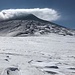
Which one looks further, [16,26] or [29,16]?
[29,16]

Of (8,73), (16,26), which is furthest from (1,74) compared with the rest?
(16,26)

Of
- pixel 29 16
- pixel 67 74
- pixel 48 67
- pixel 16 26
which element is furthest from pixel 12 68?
pixel 29 16

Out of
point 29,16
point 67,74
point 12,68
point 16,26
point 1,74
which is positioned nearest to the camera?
point 1,74

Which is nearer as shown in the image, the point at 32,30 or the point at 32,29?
the point at 32,30

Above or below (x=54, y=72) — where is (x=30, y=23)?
above

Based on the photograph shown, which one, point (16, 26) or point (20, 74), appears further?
point (16, 26)

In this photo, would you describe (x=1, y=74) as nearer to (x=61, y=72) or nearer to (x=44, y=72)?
(x=44, y=72)

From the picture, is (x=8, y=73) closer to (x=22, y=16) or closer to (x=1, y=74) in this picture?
(x=1, y=74)

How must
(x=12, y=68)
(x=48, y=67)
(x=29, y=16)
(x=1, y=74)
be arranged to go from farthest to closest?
(x=29, y=16) < (x=48, y=67) < (x=12, y=68) < (x=1, y=74)

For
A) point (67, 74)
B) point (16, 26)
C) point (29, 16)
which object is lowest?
point (67, 74)
